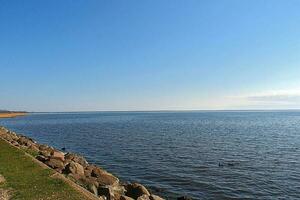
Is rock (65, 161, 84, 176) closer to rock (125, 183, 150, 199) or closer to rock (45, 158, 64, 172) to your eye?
rock (45, 158, 64, 172)

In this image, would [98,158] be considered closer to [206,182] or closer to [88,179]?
[206,182]

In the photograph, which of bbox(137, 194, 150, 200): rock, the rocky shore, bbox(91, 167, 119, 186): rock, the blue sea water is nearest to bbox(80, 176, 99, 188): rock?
the rocky shore

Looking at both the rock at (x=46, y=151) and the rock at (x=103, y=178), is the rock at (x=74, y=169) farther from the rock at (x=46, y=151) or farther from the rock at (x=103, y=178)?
the rock at (x=46, y=151)

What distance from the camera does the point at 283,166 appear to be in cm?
3531

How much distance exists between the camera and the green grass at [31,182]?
48.8 ft

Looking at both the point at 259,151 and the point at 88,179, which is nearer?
the point at 88,179

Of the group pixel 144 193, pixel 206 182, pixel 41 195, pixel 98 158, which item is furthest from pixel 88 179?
pixel 98 158

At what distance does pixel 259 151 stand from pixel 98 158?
22.1 m

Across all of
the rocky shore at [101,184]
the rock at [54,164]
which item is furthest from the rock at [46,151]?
the rock at [54,164]

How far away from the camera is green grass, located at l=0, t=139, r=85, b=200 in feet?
48.8

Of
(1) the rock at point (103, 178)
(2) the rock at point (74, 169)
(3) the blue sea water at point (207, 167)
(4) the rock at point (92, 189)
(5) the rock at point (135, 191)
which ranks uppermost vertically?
(2) the rock at point (74, 169)

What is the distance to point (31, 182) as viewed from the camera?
56.2ft

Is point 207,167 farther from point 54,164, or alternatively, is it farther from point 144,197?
point 54,164

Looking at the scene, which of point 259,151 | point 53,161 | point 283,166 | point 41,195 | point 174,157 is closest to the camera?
point 41,195
